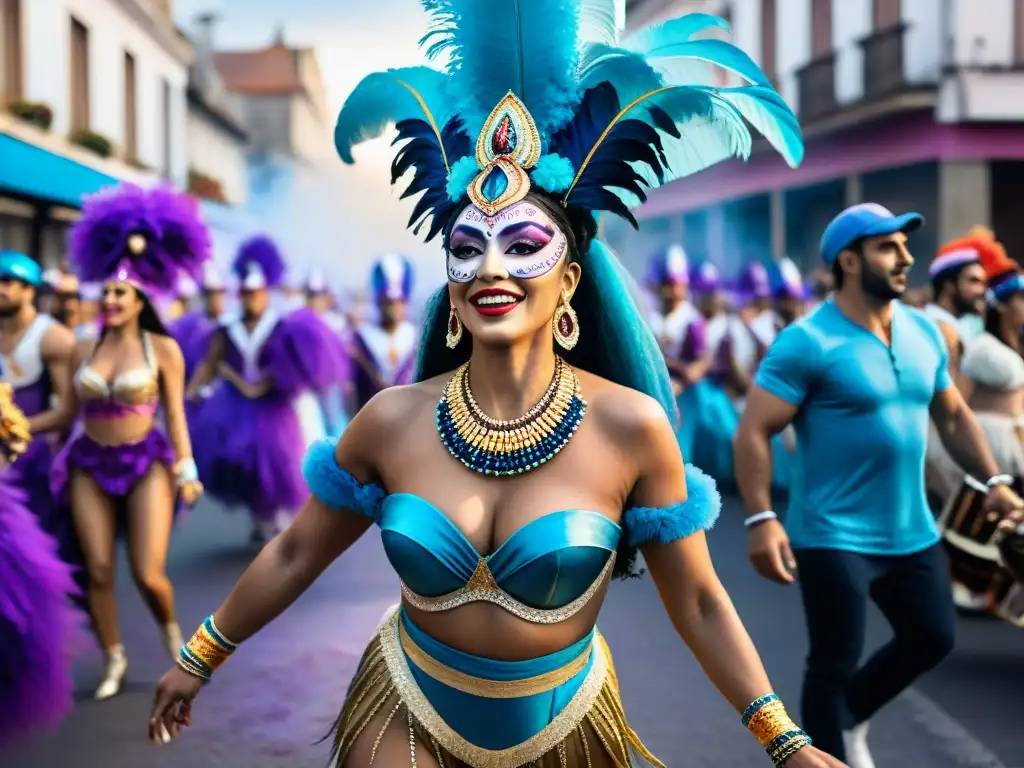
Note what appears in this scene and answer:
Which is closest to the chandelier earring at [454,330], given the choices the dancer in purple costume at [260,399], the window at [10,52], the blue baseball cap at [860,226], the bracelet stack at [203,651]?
the bracelet stack at [203,651]

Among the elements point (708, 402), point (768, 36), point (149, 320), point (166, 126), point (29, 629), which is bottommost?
point (29, 629)

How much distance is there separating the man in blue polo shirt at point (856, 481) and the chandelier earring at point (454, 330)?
198 cm

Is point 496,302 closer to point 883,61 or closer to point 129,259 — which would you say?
point 129,259

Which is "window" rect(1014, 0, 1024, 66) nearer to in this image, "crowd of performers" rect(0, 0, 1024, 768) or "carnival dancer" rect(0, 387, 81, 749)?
"crowd of performers" rect(0, 0, 1024, 768)

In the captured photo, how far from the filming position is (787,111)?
3.08 m

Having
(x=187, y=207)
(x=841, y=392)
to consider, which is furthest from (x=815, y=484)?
(x=187, y=207)

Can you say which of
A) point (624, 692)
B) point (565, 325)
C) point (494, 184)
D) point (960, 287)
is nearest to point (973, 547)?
point (960, 287)

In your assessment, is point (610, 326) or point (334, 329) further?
point (334, 329)

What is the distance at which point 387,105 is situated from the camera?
130 inches

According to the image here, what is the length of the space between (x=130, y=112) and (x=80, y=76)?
155 inches

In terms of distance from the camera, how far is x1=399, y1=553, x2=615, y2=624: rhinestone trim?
2.89 meters

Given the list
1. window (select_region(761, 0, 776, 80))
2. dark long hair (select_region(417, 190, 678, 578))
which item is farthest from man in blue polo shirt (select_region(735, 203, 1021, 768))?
window (select_region(761, 0, 776, 80))

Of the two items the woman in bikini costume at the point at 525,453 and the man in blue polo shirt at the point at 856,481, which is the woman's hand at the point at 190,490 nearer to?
the man in blue polo shirt at the point at 856,481

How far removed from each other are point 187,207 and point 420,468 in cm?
426
